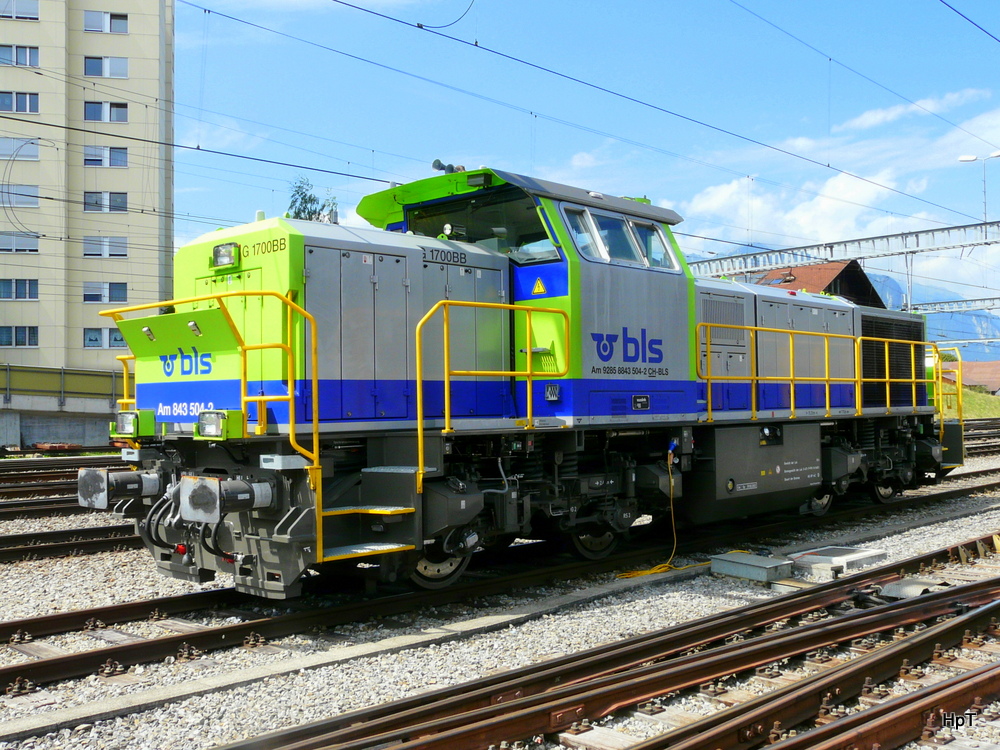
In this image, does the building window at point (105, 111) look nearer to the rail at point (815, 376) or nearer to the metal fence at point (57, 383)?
the metal fence at point (57, 383)

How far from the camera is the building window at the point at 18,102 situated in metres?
34.8

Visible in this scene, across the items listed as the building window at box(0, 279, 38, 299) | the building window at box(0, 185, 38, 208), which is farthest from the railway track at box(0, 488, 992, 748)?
the building window at box(0, 185, 38, 208)

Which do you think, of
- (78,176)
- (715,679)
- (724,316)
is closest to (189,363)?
(715,679)

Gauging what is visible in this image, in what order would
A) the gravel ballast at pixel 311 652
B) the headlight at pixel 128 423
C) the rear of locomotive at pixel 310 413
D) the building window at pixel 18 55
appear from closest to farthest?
the gravel ballast at pixel 311 652 < the rear of locomotive at pixel 310 413 < the headlight at pixel 128 423 < the building window at pixel 18 55

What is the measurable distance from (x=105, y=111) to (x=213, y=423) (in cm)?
3510

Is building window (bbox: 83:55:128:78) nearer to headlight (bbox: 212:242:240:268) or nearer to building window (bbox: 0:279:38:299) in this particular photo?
building window (bbox: 0:279:38:299)

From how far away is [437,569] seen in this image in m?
7.16

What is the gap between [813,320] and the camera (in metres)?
11.9

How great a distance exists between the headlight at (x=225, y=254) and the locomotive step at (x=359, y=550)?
7.89 ft

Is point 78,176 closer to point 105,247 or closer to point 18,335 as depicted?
point 105,247

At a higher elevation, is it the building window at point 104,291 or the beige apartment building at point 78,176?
the beige apartment building at point 78,176

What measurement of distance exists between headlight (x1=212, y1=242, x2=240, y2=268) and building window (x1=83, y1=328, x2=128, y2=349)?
31.4 m

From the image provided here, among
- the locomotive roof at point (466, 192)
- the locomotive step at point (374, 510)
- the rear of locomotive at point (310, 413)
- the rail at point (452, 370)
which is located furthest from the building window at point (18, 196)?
the locomotive step at point (374, 510)

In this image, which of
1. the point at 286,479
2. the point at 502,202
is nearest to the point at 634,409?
the point at 502,202
